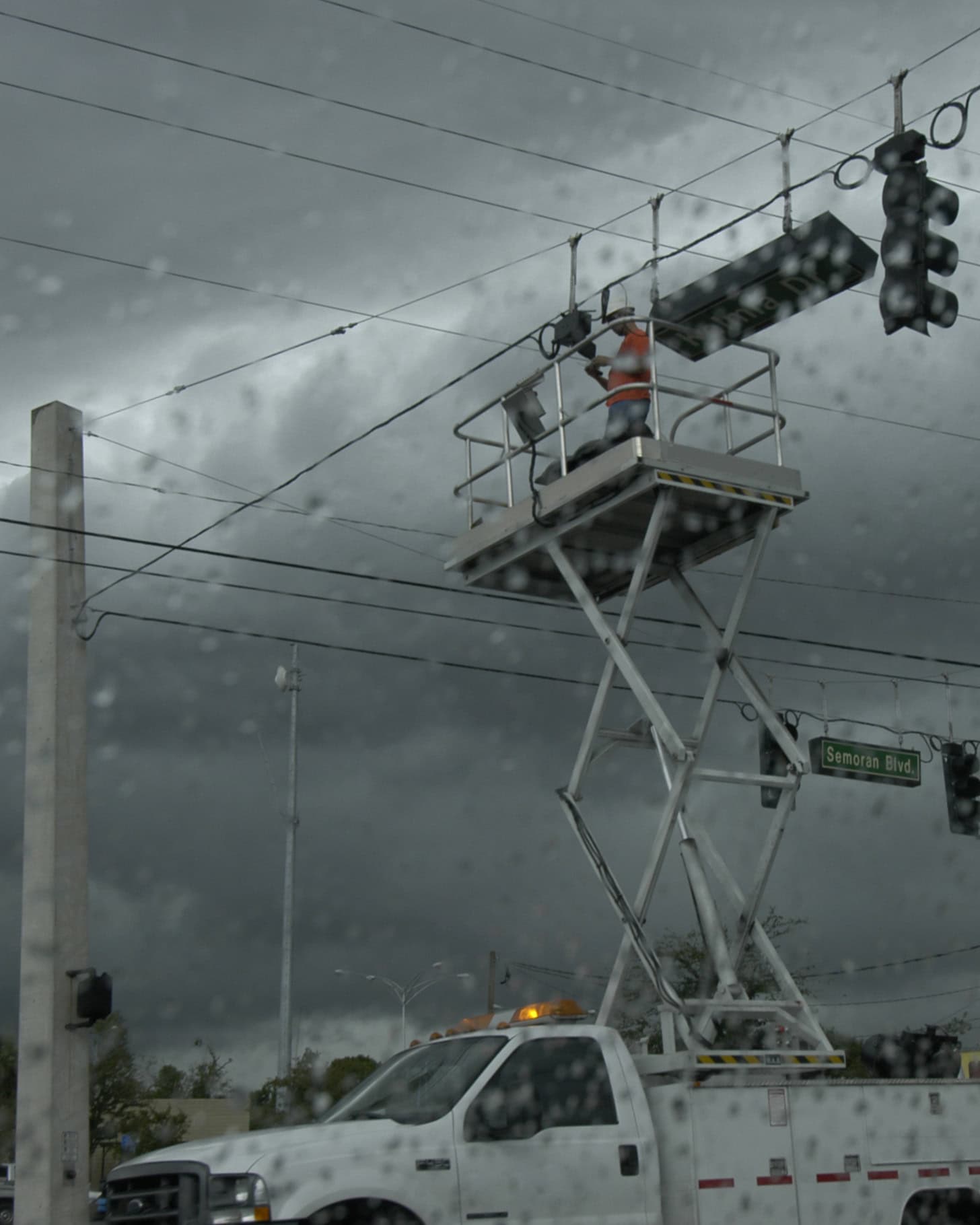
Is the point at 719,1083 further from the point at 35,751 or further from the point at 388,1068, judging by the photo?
the point at 35,751

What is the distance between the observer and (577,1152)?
31.6 ft

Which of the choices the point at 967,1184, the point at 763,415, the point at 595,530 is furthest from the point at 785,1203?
the point at 763,415

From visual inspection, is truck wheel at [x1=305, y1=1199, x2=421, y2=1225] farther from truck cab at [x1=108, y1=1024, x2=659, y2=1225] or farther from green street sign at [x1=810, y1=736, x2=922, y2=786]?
green street sign at [x1=810, y1=736, x2=922, y2=786]

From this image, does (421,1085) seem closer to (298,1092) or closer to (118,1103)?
(298,1092)

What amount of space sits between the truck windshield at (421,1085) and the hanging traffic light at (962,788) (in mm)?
11753

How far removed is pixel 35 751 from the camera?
16203 mm

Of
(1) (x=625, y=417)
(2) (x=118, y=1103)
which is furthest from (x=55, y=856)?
(2) (x=118, y=1103)

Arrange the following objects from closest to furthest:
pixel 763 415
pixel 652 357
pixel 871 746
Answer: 1. pixel 652 357
2. pixel 763 415
3. pixel 871 746

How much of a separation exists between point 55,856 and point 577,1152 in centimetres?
778

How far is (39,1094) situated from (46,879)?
1973 millimetres

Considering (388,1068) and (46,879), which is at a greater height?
(46,879)

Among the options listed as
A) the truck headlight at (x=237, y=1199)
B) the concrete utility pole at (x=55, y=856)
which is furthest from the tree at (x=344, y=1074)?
the truck headlight at (x=237, y=1199)

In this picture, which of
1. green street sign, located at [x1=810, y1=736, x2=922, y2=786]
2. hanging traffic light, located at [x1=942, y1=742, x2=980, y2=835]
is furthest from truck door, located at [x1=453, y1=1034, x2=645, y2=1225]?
hanging traffic light, located at [x1=942, y1=742, x2=980, y2=835]

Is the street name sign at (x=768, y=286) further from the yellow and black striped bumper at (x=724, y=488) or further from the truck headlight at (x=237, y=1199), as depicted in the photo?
the truck headlight at (x=237, y=1199)
